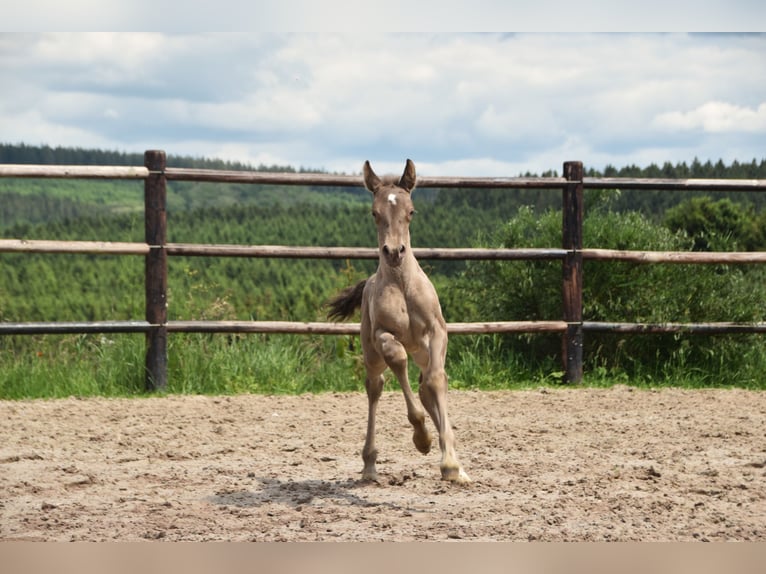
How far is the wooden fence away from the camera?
755 centimetres

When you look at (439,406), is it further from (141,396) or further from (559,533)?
(141,396)

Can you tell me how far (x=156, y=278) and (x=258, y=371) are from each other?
1.14m

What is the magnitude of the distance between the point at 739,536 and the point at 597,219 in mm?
6026

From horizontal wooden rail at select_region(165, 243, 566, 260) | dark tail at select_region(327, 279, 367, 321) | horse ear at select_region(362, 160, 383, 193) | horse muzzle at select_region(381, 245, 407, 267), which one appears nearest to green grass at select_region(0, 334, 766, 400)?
horizontal wooden rail at select_region(165, 243, 566, 260)

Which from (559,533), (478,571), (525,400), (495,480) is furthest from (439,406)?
(525,400)

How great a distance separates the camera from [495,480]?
15.1ft

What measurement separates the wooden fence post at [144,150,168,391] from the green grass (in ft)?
0.55

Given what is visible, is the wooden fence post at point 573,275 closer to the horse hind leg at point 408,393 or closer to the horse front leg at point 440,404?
the horse front leg at point 440,404

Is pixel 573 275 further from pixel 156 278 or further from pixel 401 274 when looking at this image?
pixel 401 274

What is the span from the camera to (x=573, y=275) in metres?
8.11

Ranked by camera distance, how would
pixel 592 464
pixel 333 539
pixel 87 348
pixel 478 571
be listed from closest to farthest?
1. pixel 478 571
2. pixel 333 539
3. pixel 592 464
4. pixel 87 348

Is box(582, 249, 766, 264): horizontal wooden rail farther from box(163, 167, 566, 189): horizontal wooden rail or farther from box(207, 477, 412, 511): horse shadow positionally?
box(207, 477, 412, 511): horse shadow

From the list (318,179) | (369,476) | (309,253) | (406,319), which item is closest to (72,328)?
(309,253)

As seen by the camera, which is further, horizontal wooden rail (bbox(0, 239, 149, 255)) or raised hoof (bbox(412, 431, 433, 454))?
horizontal wooden rail (bbox(0, 239, 149, 255))
